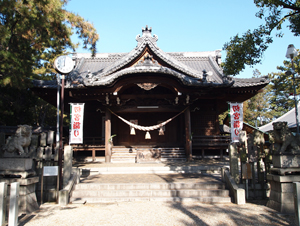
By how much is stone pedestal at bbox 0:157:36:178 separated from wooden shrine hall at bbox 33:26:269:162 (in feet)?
22.4

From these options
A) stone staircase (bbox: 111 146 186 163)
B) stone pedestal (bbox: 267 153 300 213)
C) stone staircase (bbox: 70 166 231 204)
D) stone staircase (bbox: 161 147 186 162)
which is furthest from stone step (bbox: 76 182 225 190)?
stone staircase (bbox: 161 147 186 162)

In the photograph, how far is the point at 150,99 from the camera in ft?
46.8

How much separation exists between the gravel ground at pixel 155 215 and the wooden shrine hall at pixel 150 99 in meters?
6.62

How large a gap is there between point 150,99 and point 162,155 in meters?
3.48

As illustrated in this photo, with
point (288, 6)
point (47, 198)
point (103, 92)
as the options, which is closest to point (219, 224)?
point (47, 198)

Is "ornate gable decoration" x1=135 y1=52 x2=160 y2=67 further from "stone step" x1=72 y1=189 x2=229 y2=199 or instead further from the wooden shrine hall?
"stone step" x1=72 y1=189 x2=229 y2=199

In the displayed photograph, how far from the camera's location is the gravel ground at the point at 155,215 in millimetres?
5266

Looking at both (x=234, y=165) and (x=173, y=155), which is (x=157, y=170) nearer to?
(x=173, y=155)

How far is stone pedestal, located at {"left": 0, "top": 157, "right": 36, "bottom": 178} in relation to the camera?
596 centimetres

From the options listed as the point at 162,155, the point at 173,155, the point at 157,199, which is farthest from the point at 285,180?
the point at 162,155

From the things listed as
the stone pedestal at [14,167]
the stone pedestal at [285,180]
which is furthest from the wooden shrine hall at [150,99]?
the stone pedestal at [285,180]

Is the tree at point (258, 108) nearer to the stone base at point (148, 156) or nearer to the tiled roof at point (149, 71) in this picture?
the tiled roof at point (149, 71)

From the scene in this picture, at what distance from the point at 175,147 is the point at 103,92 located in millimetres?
5688

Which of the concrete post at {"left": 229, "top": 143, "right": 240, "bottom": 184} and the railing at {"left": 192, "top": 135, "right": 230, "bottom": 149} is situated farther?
the railing at {"left": 192, "top": 135, "right": 230, "bottom": 149}
